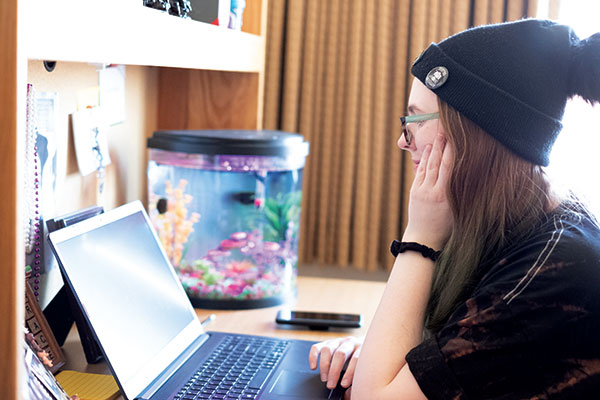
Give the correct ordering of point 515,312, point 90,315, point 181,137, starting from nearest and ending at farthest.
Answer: point 515,312 < point 90,315 < point 181,137

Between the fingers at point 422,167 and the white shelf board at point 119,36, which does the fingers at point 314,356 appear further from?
the white shelf board at point 119,36

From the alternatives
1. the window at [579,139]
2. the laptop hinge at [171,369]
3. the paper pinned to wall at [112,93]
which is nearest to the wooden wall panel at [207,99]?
the paper pinned to wall at [112,93]

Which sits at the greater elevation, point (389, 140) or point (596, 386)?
point (389, 140)

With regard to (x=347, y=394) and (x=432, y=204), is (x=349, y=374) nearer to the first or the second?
(x=347, y=394)

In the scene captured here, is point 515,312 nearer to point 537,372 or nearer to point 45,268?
point 537,372

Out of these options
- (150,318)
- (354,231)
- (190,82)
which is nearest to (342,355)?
(150,318)

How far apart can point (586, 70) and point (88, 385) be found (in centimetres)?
89

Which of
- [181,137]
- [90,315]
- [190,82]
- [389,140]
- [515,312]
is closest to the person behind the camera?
[515,312]

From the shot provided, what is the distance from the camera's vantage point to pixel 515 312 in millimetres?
922

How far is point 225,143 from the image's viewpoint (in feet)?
5.18

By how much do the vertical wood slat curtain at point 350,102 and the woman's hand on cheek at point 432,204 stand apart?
140 centimetres

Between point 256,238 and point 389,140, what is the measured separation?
41.2 inches

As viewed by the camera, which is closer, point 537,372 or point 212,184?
point 537,372

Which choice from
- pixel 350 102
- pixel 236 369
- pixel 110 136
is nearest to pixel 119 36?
pixel 236 369
